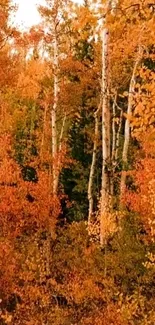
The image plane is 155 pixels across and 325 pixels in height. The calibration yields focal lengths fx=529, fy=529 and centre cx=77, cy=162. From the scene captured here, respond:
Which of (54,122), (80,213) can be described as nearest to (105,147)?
(54,122)

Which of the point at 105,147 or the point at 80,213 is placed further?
the point at 80,213

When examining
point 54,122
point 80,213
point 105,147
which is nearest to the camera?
point 105,147

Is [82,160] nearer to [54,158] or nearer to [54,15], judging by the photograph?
[54,158]

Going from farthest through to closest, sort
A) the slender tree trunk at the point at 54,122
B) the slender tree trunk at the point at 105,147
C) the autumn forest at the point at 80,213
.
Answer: the slender tree trunk at the point at 54,122, the autumn forest at the point at 80,213, the slender tree trunk at the point at 105,147

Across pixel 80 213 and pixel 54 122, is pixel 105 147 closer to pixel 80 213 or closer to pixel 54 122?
pixel 54 122

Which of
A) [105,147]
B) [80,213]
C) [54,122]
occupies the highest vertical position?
[54,122]

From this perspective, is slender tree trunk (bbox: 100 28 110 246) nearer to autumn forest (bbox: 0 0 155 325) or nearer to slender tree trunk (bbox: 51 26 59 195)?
autumn forest (bbox: 0 0 155 325)

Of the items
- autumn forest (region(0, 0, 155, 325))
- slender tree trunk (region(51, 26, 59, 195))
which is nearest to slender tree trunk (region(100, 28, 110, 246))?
autumn forest (region(0, 0, 155, 325))

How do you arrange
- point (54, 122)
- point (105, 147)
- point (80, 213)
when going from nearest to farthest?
point (105, 147) → point (54, 122) → point (80, 213)

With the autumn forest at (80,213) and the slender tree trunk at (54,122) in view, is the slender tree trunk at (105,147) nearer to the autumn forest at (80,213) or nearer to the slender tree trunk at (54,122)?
the autumn forest at (80,213)

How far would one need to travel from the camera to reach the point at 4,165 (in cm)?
1808

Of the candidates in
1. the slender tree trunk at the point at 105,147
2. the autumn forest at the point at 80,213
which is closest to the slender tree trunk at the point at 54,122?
the autumn forest at the point at 80,213

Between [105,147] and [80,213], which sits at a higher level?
[105,147]

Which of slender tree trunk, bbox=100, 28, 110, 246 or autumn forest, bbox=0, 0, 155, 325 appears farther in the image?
autumn forest, bbox=0, 0, 155, 325
